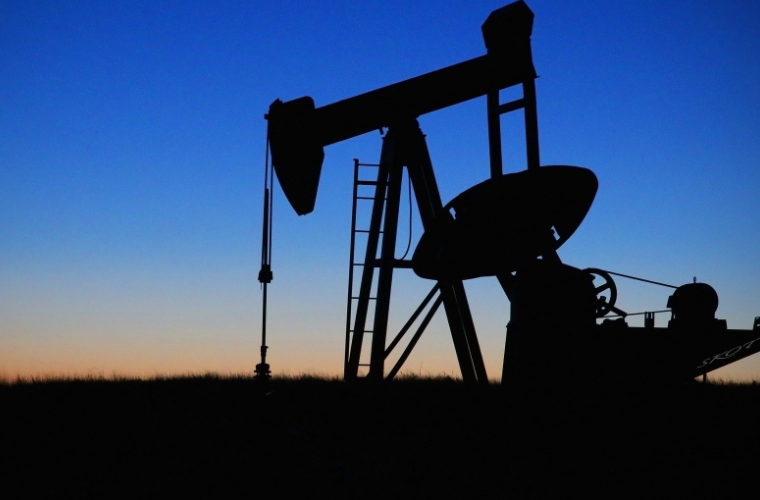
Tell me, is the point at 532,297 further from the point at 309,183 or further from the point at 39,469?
the point at 39,469

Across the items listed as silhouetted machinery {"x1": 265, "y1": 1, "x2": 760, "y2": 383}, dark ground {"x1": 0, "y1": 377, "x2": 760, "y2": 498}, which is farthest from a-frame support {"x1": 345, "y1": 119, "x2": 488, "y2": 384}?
dark ground {"x1": 0, "y1": 377, "x2": 760, "y2": 498}

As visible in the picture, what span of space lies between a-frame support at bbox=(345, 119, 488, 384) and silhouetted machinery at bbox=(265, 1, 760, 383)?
0.01 metres

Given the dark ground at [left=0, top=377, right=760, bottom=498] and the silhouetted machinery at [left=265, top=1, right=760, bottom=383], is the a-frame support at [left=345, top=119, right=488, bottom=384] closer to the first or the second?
the silhouetted machinery at [left=265, top=1, right=760, bottom=383]

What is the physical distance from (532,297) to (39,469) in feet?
14.5

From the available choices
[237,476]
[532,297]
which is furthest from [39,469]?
[532,297]

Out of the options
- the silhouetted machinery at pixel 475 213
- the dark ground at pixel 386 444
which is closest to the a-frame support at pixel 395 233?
the silhouetted machinery at pixel 475 213

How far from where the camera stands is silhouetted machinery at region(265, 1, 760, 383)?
9.08 metres

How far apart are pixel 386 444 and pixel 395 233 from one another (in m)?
3.89

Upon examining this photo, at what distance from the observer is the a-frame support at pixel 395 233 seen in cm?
1048

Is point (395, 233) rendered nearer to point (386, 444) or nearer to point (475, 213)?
point (475, 213)

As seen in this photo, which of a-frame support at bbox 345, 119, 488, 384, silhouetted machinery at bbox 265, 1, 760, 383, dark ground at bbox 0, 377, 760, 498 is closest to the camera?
dark ground at bbox 0, 377, 760, 498

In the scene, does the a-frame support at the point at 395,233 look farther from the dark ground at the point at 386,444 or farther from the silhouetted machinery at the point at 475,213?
the dark ground at the point at 386,444

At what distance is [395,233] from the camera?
34.4ft

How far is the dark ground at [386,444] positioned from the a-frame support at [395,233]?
1052 millimetres
